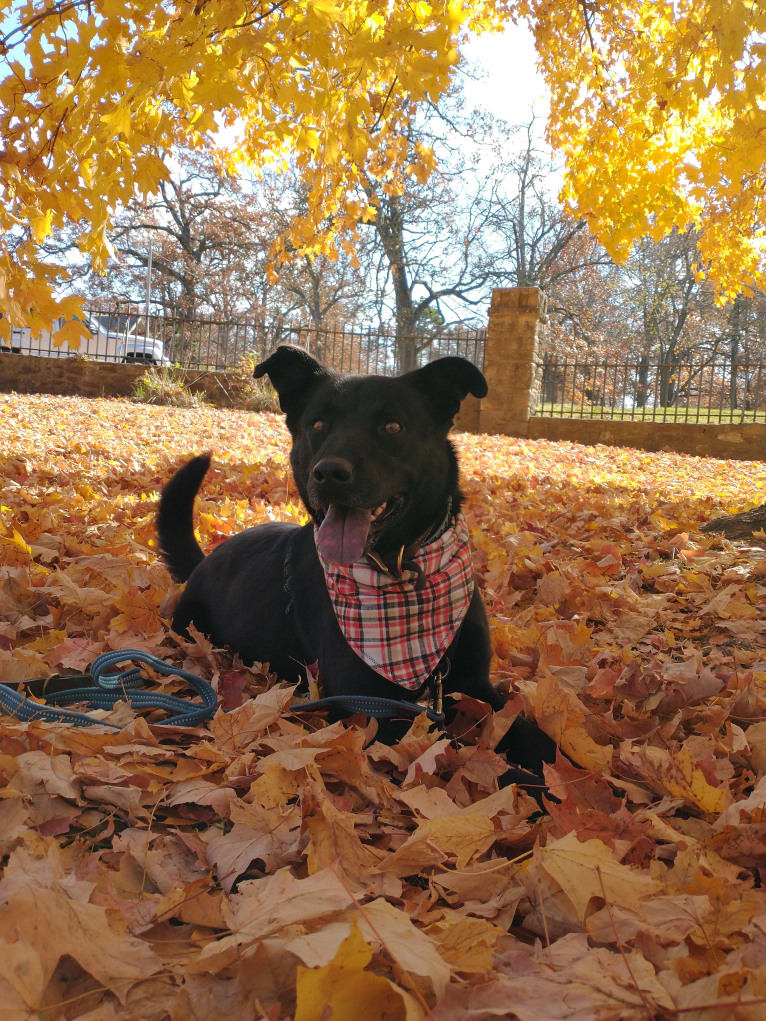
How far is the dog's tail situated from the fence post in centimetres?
1202

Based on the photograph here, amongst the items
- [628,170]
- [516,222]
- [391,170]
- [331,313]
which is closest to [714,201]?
[628,170]

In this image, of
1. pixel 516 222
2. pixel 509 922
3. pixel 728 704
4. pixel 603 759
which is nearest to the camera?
pixel 509 922

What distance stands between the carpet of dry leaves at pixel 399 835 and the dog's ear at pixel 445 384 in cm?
103

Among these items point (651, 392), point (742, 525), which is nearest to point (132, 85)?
point (742, 525)

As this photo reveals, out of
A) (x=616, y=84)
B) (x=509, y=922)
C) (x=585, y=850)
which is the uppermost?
(x=616, y=84)

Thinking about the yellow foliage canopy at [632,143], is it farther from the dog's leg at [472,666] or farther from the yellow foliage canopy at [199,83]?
the dog's leg at [472,666]

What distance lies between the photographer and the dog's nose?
2199 mm

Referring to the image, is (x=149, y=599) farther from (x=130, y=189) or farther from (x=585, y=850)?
(x=585, y=850)

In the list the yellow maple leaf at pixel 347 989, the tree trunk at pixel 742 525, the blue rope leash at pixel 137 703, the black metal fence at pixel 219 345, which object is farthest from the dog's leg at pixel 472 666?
the black metal fence at pixel 219 345

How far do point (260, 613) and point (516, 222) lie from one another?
33.4 metres

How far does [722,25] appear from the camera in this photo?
298cm

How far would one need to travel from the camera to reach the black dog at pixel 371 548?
2273 millimetres

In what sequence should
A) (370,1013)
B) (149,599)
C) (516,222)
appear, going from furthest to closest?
(516,222) < (149,599) < (370,1013)

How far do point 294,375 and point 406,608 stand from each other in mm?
1012
